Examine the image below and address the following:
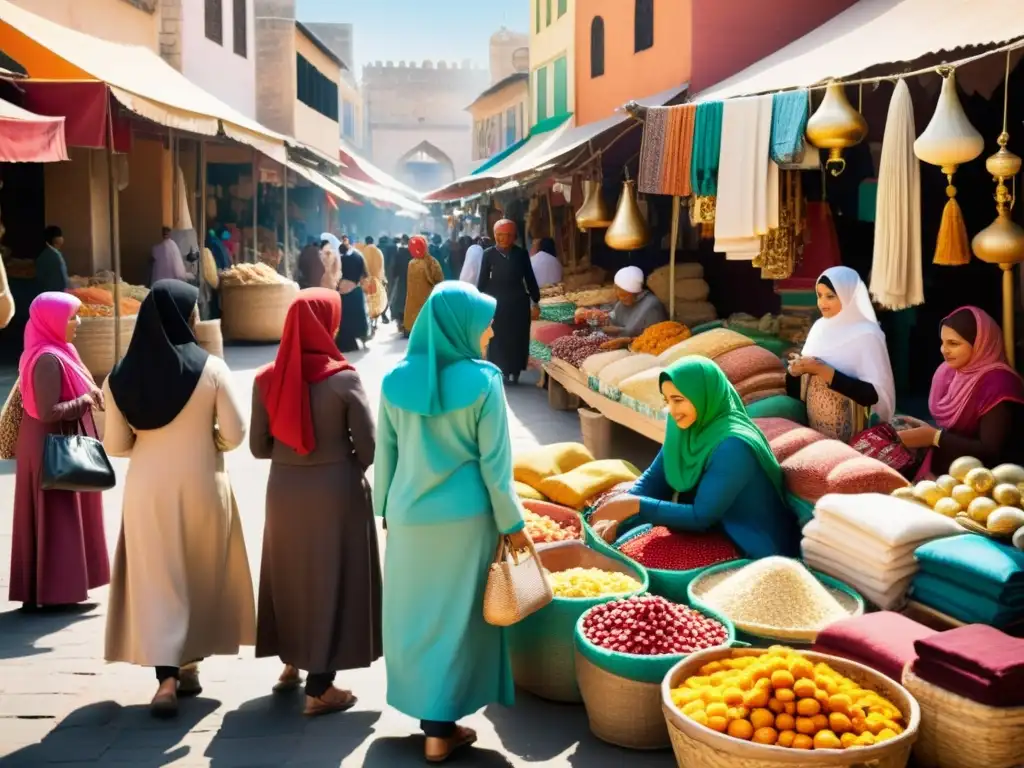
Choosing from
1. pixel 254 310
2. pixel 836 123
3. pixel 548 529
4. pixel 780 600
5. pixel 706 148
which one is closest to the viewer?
pixel 780 600

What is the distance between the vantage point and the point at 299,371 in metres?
3.87

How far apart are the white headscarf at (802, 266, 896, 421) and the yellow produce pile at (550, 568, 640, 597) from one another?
193 centimetres

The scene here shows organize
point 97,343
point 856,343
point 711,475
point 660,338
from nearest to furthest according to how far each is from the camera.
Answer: point 711,475
point 856,343
point 660,338
point 97,343

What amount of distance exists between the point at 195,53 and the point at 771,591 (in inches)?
672

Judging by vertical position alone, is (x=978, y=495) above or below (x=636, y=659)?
above

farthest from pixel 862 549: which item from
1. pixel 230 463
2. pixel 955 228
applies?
pixel 230 463

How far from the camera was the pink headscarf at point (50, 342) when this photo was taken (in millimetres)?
4871

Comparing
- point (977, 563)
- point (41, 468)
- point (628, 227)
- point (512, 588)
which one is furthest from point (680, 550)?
point (628, 227)

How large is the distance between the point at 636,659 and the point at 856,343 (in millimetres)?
2548

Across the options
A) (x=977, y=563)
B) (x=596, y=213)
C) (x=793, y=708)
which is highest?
(x=596, y=213)

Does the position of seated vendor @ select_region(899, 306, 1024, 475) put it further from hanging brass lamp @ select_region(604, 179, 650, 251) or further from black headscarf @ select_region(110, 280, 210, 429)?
hanging brass lamp @ select_region(604, 179, 650, 251)

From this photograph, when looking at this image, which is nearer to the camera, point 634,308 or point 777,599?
point 777,599

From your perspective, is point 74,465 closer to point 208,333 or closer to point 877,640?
point 877,640

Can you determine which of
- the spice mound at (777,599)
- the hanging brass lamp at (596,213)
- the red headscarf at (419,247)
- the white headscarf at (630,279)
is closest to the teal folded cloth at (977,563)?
the spice mound at (777,599)
